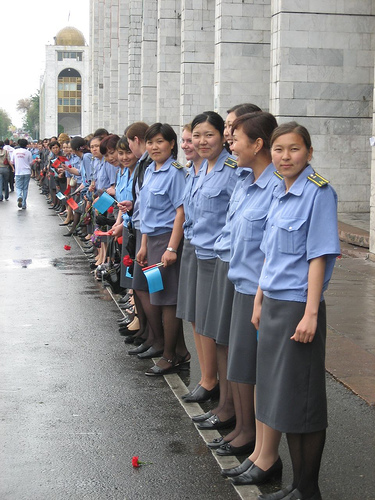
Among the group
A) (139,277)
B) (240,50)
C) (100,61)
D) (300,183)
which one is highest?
(100,61)

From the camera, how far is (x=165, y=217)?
7801 mm

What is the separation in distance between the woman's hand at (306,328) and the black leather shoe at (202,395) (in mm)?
2350

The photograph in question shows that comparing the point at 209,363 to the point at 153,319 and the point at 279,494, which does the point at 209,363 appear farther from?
the point at 279,494

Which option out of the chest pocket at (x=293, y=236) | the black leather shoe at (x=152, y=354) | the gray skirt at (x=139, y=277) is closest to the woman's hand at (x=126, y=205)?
the gray skirt at (x=139, y=277)

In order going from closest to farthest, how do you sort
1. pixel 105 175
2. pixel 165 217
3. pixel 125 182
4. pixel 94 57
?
pixel 165 217 < pixel 125 182 < pixel 105 175 < pixel 94 57

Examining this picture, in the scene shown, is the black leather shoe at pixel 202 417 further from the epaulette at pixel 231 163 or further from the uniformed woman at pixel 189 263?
the epaulette at pixel 231 163

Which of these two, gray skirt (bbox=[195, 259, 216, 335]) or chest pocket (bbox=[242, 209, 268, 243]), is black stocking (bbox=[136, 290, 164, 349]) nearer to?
gray skirt (bbox=[195, 259, 216, 335])

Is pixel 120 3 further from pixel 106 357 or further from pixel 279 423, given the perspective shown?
pixel 279 423

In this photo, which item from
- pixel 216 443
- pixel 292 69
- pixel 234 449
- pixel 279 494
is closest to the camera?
pixel 279 494

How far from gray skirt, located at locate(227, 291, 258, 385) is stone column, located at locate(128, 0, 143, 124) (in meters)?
38.4

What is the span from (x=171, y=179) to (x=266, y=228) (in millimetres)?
2892

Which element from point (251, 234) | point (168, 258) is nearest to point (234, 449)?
point (251, 234)

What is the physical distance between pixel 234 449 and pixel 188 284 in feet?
5.38

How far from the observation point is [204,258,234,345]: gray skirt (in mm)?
5844
